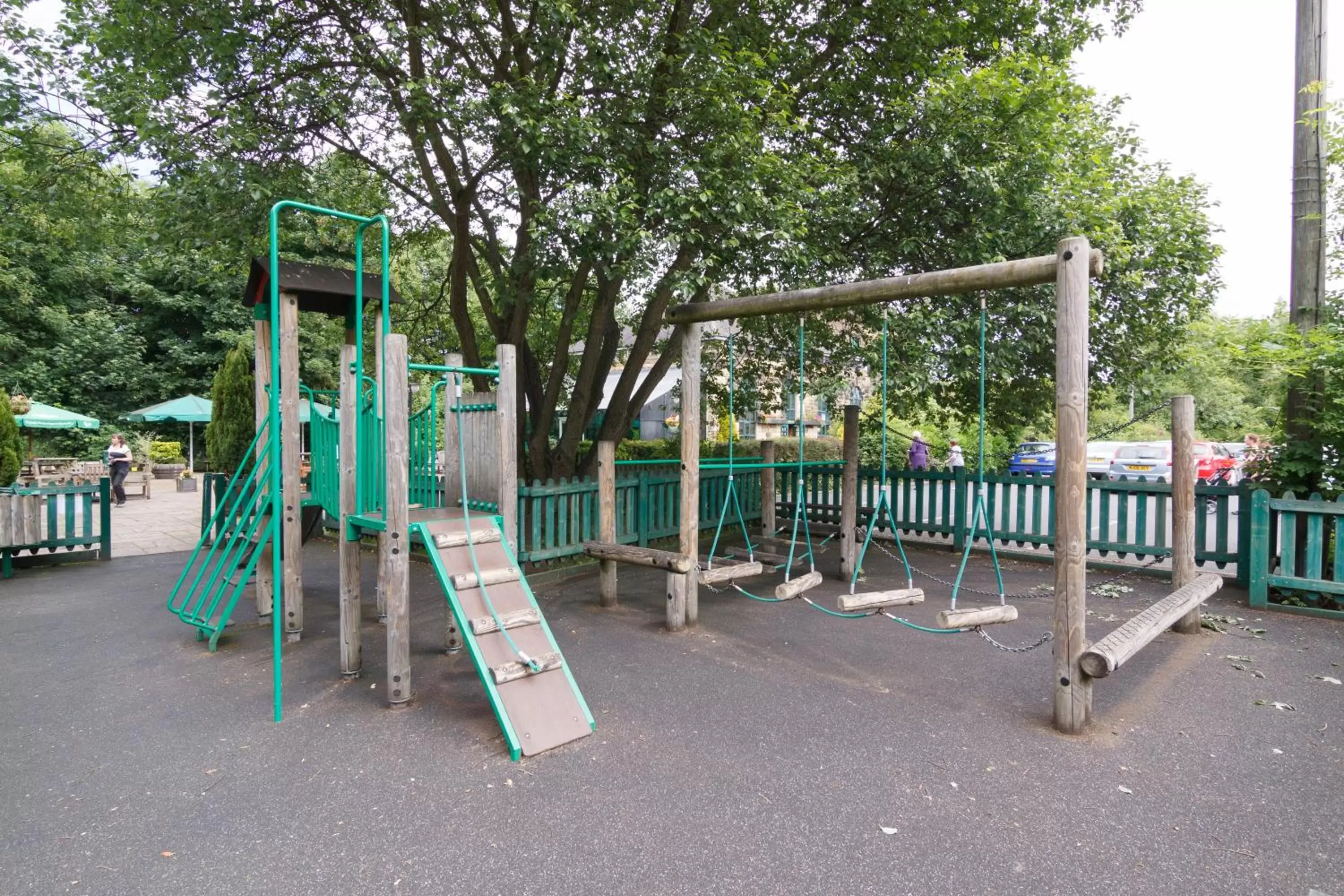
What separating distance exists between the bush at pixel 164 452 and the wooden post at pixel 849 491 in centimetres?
2335

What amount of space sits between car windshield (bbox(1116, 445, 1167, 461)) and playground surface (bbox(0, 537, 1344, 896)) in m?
14.8

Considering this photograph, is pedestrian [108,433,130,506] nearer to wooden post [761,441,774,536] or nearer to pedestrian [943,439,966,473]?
wooden post [761,441,774,536]

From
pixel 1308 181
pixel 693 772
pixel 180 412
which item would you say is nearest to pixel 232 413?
pixel 180 412

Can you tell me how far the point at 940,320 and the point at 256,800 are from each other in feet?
20.8

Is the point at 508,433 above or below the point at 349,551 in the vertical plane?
above

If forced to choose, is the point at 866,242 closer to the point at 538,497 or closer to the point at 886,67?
the point at 886,67

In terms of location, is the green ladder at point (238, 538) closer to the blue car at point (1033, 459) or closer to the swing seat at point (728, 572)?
the swing seat at point (728, 572)

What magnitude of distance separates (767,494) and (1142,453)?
15679 millimetres

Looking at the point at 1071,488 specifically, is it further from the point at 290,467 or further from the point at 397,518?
the point at 290,467

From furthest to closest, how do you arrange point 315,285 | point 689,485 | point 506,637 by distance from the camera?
point 689,485 → point 315,285 → point 506,637

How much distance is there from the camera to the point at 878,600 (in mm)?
4227

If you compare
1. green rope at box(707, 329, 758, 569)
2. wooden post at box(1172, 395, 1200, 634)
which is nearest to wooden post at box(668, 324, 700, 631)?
green rope at box(707, 329, 758, 569)

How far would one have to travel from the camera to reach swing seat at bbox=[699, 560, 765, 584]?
5.18 meters

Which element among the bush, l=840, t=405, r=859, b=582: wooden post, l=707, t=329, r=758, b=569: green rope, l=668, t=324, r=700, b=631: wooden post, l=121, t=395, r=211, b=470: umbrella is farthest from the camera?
the bush
